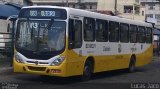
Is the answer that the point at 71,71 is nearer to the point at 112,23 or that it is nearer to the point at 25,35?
the point at 25,35

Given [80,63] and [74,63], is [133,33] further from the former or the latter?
[74,63]

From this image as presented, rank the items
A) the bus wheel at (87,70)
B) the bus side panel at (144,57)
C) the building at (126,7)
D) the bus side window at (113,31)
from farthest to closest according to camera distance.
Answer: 1. the building at (126,7)
2. the bus side panel at (144,57)
3. the bus side window at (113,31)
4. the bus wheel at (87,70)

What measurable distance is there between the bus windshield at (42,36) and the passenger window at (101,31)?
315 centimetres

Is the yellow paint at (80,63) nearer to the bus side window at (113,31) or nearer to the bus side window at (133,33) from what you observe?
the bus side window at (113,31)

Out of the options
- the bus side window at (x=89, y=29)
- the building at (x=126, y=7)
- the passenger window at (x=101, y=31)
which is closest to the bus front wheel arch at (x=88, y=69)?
the bus side window at (x=89, y=29)

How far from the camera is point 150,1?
132m

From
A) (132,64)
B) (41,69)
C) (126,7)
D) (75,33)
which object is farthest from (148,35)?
(126,7)

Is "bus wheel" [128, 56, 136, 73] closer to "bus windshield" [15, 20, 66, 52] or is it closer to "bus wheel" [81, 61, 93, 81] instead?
"bus wheel" [81, 61, 93, 81]

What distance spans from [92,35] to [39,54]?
309 cm

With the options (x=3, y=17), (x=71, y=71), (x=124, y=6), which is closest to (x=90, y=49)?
(x=71, y=71)

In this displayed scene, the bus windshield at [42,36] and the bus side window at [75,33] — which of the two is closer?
the bus windshield at [42,36]

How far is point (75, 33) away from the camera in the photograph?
684 inches

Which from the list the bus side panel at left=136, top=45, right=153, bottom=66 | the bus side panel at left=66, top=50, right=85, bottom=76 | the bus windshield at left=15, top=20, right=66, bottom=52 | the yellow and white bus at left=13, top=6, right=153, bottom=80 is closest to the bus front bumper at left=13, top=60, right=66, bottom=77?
the yellow and white bus at left=13, top=6, right=153, bottom=80

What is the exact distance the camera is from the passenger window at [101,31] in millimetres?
19634
